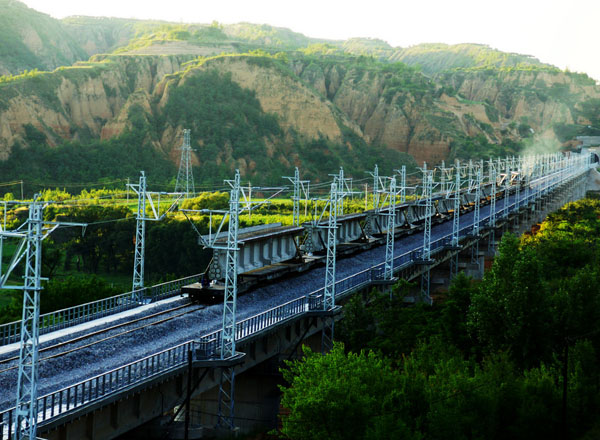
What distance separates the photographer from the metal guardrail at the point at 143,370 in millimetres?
23984

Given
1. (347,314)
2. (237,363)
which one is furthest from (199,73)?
(237,363)

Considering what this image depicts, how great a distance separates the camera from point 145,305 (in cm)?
4166

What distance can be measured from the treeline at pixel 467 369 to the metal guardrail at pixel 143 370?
9.89 ft

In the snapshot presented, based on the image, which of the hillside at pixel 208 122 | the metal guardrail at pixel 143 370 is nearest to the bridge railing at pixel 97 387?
the metal guardrail at pixel 143 370

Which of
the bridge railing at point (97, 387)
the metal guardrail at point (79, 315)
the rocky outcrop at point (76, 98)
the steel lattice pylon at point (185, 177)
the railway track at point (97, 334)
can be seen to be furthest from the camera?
the rocky outcrop at point (76, 98)

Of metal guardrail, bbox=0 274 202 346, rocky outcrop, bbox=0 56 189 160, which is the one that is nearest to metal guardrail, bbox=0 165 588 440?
metal guardrail, bbox=0 274 202 346

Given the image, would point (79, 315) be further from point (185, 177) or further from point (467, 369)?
point (185, 177)

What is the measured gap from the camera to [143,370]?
93.3 feet

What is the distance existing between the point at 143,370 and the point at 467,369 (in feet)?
46.1

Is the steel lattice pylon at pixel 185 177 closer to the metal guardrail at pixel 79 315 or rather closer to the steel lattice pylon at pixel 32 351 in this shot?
the metal guardrail at pixel 79 315

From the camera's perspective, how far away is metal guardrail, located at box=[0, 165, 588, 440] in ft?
78.7

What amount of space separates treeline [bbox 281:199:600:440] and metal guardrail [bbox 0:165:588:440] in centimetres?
301

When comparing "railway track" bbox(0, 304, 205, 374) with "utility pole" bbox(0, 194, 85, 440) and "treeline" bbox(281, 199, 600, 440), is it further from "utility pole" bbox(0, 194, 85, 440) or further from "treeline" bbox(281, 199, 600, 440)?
"treeline" bbox(281, 199, 600, 440)

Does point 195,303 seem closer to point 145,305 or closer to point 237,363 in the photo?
point 145,305
